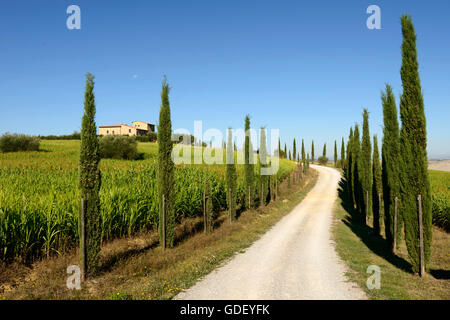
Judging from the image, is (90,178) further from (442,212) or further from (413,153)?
(442,212)

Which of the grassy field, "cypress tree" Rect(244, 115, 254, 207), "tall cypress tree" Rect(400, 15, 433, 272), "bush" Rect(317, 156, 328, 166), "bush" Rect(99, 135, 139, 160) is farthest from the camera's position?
"bush" Rect(317, 156, 328, 166)

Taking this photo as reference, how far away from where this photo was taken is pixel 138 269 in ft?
26.4

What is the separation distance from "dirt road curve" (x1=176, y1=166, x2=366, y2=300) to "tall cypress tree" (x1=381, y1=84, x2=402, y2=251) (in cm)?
301

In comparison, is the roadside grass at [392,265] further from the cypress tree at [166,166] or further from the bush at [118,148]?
the bush at [118,148]

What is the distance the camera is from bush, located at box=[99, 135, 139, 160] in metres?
34.0

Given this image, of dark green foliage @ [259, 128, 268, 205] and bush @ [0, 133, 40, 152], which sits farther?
bush @ [0, 133, 40, 152]

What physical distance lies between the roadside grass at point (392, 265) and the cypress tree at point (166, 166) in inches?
284

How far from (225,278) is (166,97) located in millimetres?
8228

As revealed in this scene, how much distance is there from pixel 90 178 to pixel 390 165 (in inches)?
533

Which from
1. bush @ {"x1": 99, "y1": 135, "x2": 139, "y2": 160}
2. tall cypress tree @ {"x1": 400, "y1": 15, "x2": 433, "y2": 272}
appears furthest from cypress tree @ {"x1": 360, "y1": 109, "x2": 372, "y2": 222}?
bush @ {"x1": 99, "y1": 135, "x2": 139, "y2": 160}

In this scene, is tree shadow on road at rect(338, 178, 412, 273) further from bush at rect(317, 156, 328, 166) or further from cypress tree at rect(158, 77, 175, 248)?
bush at rect(317, 156, 328, 166)

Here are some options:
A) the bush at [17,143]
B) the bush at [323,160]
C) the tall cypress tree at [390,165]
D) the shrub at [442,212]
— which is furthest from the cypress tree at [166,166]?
the bush at [323,160]

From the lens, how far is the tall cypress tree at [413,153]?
27.6 ft

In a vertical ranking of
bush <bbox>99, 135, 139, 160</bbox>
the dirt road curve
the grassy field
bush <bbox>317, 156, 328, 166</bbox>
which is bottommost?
the dirt road curve
